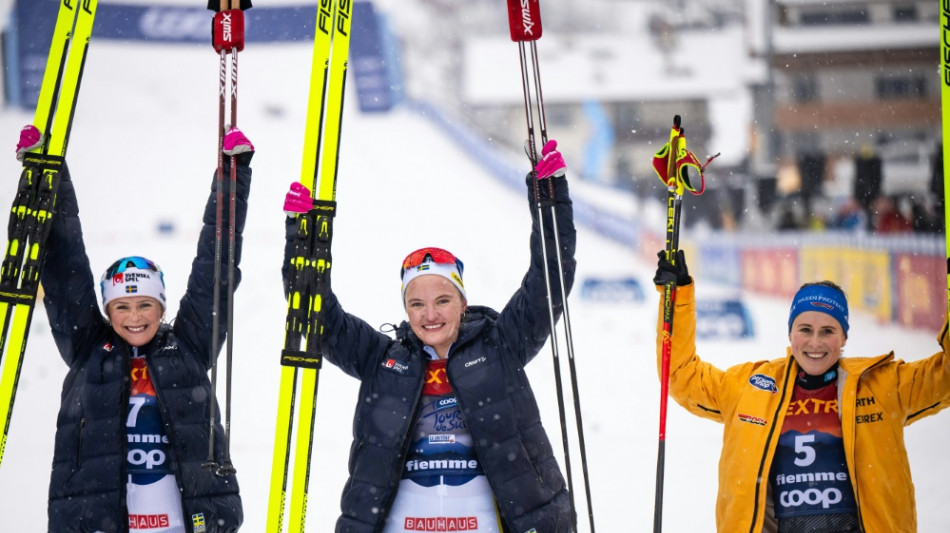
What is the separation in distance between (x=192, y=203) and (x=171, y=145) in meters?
1.27

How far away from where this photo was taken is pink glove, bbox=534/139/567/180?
9.27ft

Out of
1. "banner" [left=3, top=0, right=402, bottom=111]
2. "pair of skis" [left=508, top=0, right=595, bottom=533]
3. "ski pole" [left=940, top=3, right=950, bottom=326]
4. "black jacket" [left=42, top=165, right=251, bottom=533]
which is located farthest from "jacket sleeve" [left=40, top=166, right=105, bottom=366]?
"banner" [left=3, top=0, right=402, bottom=111]

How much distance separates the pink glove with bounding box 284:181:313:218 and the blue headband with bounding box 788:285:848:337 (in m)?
1.45

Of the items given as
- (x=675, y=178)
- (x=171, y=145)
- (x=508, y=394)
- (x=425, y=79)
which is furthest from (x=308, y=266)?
(x=425, y=79)

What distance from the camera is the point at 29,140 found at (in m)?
3.11

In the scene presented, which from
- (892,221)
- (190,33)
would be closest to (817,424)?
(892,221)

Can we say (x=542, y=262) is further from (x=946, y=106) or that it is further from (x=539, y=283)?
(x=946, y=106)

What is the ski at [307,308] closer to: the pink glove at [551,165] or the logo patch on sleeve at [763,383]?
the pink glove at [551,165]

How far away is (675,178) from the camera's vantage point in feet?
9.57

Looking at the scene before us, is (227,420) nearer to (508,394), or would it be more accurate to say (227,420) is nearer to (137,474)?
(137,474)

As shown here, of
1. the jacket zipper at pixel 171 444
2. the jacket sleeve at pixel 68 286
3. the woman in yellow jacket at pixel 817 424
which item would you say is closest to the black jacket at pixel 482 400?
the woman in yellow jacket at pixel 817 424

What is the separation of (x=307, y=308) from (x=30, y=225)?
38.3 inches

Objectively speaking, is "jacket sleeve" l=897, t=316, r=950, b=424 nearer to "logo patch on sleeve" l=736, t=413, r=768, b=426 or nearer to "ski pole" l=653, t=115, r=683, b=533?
"logo patch on sleeve" l=736, t=413, r=768, b=426

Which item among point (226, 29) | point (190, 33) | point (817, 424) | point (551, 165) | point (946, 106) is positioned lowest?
point (817, 424)
